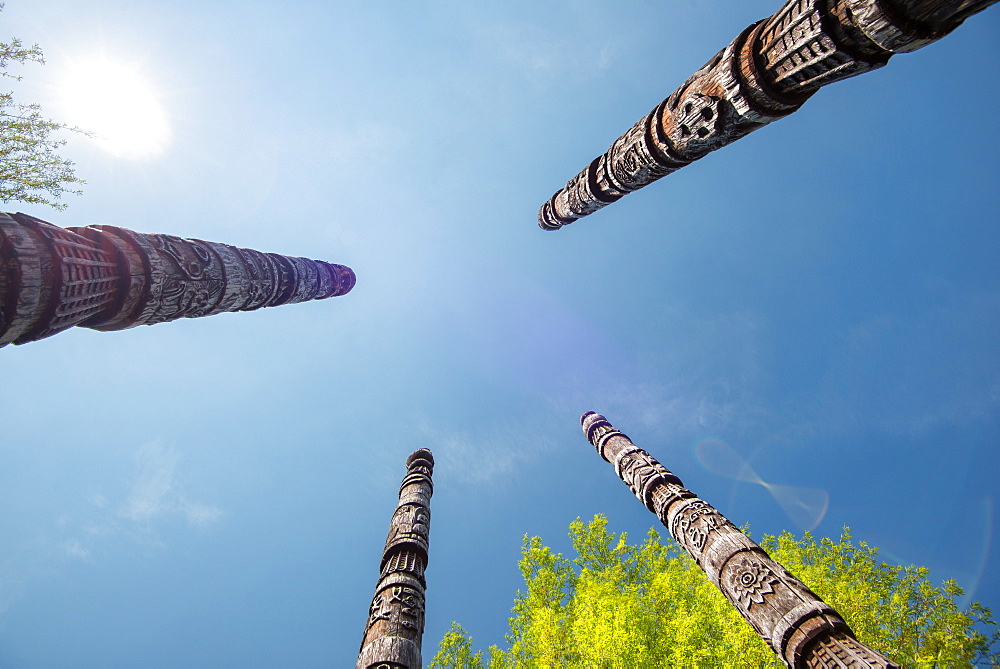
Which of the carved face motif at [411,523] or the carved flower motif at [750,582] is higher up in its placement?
the carved face motif at [411,523]

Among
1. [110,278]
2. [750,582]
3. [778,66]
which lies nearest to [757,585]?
[750,582]

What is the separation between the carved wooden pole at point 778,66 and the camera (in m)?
2.53

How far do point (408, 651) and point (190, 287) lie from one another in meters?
4.96

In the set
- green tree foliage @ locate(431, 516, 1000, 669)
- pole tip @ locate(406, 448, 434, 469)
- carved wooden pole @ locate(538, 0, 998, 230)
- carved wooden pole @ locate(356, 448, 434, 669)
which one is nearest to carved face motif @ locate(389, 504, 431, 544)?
carved wooden pole @ locate(356, 448, 434, 669)

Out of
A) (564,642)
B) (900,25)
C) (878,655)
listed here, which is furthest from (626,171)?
(564,642)

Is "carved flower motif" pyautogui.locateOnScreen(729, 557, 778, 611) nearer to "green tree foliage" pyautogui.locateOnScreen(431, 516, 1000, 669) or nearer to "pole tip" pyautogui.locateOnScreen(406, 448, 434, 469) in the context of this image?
"green tree foliage" pyautogui.locateOnScreen(431, 516, 1000, 669)

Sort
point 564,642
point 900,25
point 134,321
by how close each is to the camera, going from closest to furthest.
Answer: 1. point 900,25
2. point 134,321
3. point 564,642

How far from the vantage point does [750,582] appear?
595 centimetres

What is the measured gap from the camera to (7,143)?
29.0ft

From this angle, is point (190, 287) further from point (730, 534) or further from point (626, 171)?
point (730, 534)

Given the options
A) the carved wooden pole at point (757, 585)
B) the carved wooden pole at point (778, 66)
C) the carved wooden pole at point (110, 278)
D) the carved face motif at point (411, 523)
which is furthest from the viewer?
the carved face motif at point (411, 523)

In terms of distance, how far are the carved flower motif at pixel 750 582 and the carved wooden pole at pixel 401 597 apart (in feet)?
14.0

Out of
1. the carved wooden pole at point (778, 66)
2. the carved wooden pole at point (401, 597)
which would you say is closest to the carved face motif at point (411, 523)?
the carved wooden pole at point (401, 597)

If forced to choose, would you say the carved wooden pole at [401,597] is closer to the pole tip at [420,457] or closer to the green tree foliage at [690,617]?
the pole tip at [420,457]
